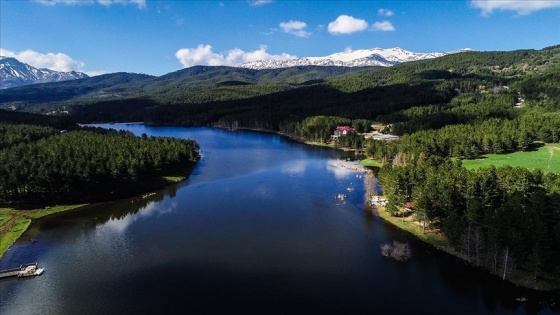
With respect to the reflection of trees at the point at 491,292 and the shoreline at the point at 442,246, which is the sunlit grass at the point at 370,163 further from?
the reflection of trees at the point at 491,292

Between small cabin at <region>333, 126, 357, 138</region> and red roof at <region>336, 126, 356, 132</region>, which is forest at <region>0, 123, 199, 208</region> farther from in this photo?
red roof at <region>336, 126, 356, 132</region>

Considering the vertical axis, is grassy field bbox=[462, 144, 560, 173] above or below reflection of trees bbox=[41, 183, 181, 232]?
above

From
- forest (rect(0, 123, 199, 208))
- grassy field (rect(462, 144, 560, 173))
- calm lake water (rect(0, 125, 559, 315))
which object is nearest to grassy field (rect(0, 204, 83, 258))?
calm lake water (rect(0, 125, 559, 315))

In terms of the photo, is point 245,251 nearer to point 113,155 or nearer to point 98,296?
point 98,296

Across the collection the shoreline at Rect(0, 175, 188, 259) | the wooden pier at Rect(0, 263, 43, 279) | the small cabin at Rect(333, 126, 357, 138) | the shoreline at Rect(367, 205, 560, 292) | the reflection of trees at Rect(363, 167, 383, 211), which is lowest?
the shoreline at Rect(367, 205, 560, 292)

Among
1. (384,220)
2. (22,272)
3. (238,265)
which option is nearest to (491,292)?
(384,220)

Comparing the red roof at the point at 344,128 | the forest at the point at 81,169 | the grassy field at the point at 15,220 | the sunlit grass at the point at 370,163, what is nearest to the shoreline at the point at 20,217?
the grassy field at the point at 15,220
